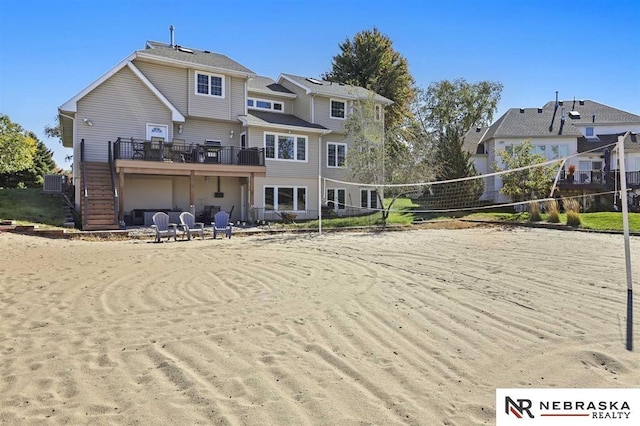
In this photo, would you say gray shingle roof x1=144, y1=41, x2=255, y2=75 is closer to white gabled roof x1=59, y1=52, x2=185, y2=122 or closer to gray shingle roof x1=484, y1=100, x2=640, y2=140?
white gabled roof x1=59, y1=52, x2=185, y2=122

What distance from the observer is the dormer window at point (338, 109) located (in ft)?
97.9

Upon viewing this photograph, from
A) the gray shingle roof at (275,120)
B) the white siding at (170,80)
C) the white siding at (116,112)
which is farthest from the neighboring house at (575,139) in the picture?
the white siding at (116,112)

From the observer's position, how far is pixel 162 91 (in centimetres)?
2356

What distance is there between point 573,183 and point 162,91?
98.9 ft

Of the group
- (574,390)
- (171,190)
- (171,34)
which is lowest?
(574,390)

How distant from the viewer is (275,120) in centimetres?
2712

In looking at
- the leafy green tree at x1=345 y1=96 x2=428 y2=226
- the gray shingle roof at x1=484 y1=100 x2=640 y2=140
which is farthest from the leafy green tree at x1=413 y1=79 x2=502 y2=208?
the leafy green tree at x1=345 y1=96 x2=428 y2=226

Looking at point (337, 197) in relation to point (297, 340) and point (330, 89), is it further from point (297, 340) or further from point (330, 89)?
point (297, 340)

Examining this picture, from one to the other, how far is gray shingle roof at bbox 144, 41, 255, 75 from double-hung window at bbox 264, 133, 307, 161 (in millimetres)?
4214

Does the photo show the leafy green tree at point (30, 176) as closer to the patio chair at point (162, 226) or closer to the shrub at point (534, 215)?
the patio chair at point (162, 226)

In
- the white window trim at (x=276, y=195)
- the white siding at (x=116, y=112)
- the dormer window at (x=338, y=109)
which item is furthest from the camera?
the dormer window at (x=338, y=109)

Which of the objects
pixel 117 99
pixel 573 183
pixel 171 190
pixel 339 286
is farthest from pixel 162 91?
pixel 573 183

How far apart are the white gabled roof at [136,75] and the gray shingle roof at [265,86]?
6277 mm

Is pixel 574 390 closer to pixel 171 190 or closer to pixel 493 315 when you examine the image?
pixel 493 315
